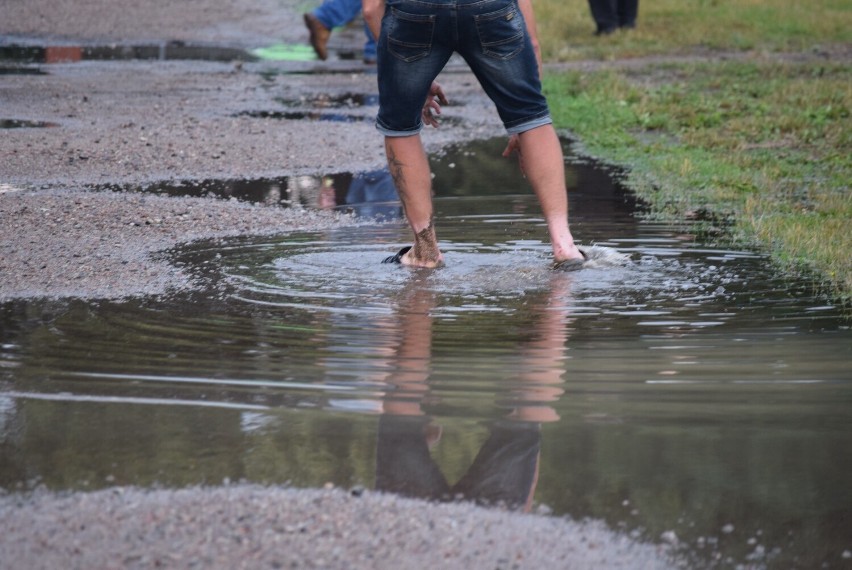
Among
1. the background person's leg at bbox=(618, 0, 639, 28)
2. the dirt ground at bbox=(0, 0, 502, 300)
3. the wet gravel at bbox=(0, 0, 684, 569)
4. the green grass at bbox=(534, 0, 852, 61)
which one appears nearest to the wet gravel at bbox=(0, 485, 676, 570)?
the wet gravel at bbox=(0, 0, 684, 569)

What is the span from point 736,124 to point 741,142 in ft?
2.46

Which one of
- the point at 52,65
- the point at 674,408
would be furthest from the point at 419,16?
the point at 52,65

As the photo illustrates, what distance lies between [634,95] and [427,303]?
6787 mm

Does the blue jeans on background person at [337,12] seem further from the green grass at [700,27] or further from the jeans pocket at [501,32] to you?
the jeans pocket at [501,32]

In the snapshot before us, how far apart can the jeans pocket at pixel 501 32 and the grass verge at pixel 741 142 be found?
4.35ft

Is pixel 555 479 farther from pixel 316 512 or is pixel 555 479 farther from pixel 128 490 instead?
pixel 128 490

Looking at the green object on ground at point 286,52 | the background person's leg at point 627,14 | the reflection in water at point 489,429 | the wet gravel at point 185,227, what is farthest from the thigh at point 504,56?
the background person's leg at point 627,14

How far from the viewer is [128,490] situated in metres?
2.94

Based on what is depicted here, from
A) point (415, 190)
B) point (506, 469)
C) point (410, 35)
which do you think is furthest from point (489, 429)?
point (415, 190)

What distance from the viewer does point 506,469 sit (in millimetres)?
3121

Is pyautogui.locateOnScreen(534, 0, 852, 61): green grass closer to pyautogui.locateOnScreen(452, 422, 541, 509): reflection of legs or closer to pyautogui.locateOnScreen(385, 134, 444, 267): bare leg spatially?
pyautogui.locateOnScreen(385, 134, 444, 267): bare leg

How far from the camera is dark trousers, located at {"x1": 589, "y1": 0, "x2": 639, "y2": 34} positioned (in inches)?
650

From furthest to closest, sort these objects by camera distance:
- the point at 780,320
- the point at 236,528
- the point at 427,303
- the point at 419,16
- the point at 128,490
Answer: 1. the point at 419,16
2. the point at 427,303
3. the point at 780,320
4. the point at 128,490
5. the point at 236,528

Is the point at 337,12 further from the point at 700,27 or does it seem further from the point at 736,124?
the point at 736,124
